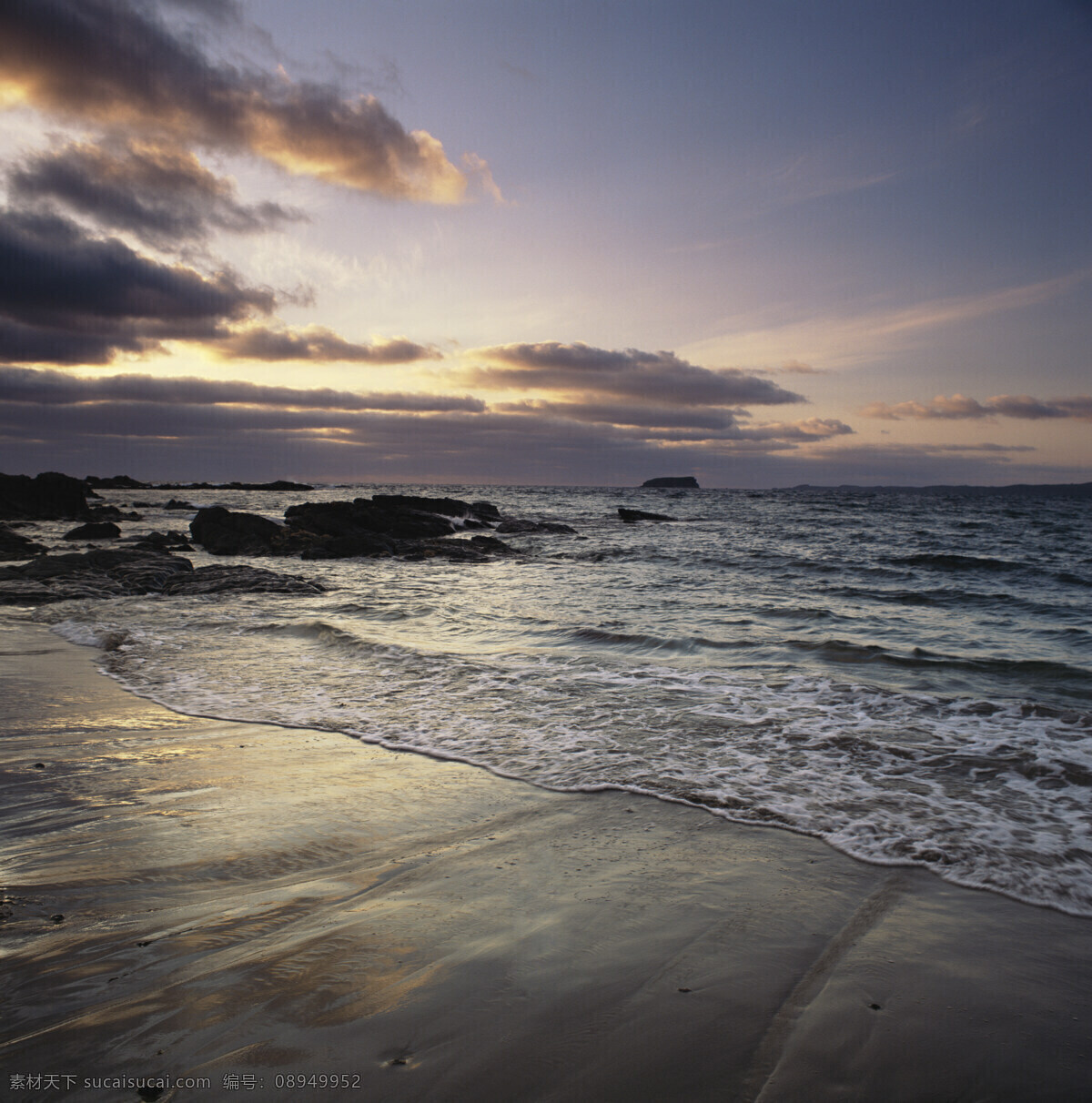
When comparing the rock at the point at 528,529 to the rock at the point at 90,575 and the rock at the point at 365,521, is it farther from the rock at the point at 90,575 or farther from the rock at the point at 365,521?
the rock at the point at 90,575

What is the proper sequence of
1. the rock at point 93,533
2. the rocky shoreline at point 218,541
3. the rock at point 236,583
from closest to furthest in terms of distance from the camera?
the rock at point 236,583 < the rocky shoreline at point 218,541 < the rock at point 93,533

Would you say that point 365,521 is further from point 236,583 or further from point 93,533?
point 236,583

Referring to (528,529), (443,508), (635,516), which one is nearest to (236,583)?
(443,508)

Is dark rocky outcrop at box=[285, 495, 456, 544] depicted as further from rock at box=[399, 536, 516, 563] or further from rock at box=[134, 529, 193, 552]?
rock at box=[134, 529, 193, 552]

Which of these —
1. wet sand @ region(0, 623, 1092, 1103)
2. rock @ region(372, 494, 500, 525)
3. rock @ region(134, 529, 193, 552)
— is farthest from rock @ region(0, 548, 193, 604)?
rock @ region(372, 494, 500, 525)

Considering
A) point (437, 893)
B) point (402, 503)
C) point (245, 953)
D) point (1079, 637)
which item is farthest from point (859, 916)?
point (402, 503)

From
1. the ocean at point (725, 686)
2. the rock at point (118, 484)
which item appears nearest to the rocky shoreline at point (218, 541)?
the ocean at point (725, 686)

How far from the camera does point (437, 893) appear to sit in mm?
3270

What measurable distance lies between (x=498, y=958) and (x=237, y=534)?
83.1 ft

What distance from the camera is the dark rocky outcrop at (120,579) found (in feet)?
46.6

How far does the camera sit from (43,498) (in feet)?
135

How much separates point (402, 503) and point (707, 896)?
3224 cm

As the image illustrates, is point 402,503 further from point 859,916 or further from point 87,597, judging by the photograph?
point 859,916

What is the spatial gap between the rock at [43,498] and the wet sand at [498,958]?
4539 cm
